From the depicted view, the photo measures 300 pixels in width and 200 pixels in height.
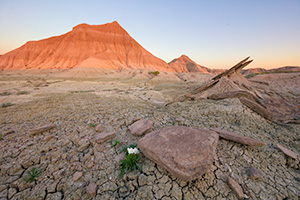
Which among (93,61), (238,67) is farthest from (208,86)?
(93,61)

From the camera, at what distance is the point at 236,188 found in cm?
148

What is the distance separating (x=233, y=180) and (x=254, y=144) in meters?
0.99

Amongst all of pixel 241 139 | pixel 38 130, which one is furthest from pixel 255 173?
pixel 38 130

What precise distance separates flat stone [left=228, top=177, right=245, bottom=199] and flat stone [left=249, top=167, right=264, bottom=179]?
32 cm

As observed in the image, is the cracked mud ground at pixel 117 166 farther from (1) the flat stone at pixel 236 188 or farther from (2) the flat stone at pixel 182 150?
(2) the flat stone at pixel 182 150

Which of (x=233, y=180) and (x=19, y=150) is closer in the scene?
(x=233, y=180)

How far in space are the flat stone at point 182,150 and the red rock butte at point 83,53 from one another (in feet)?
163

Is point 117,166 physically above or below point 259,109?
below

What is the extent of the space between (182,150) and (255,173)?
Result: 114 centimetres

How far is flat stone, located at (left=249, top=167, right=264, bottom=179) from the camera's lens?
1.62 metres

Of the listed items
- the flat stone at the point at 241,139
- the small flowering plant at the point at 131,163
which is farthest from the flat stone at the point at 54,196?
the flat stone at the point at 241,139

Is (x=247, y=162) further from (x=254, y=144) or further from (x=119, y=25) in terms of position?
(x=119, y=25)

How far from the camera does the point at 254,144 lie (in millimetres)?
2096

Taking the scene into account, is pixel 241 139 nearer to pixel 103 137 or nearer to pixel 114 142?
pixel 114 142
